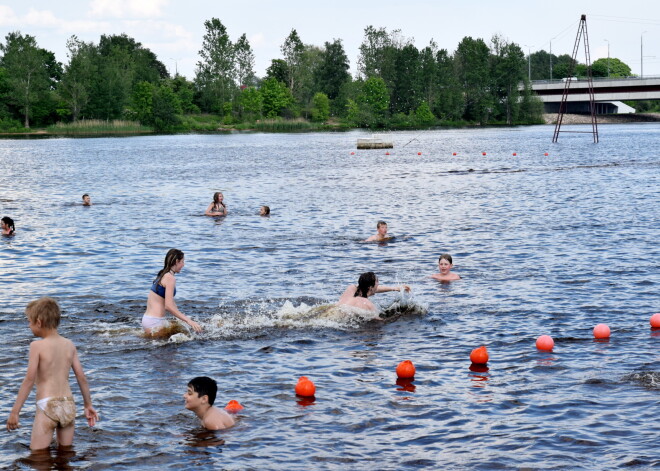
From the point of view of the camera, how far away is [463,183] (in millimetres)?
49594

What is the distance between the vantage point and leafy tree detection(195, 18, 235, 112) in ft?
529

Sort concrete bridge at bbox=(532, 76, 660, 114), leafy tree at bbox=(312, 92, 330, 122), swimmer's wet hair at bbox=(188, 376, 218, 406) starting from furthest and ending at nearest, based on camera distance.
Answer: concrete bridge at bbox=(532, 76, 660, 114), leafy tree at bbox=(312, 92, 330, 122), swimmer's wet hair at bbox=(188, 376, 218, 406)

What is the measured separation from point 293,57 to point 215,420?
6730 inches

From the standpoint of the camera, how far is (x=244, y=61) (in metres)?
171

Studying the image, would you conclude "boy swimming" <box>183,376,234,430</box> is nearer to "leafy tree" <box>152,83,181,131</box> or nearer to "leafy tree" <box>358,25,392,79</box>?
"leafy tree" <box>152,83,181,131</box>

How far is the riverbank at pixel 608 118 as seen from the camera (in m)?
177

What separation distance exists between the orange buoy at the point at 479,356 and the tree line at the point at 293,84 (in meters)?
136

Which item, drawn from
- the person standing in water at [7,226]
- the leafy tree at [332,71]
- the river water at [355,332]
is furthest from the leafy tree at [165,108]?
the person standing in water at [7,226]

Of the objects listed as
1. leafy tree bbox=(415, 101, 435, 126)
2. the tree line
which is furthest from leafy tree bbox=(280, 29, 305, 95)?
leafy tree bbox=(415, 101, 435, 126)

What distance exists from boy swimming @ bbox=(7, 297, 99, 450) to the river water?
0.85 metres

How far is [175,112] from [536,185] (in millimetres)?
114262

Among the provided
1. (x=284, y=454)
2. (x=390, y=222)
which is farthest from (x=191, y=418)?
(x=390, y=222)

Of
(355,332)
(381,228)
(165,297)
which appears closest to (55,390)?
(165,297)

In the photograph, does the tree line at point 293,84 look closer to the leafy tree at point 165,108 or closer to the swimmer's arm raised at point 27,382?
the leafy tree at point 165,108
